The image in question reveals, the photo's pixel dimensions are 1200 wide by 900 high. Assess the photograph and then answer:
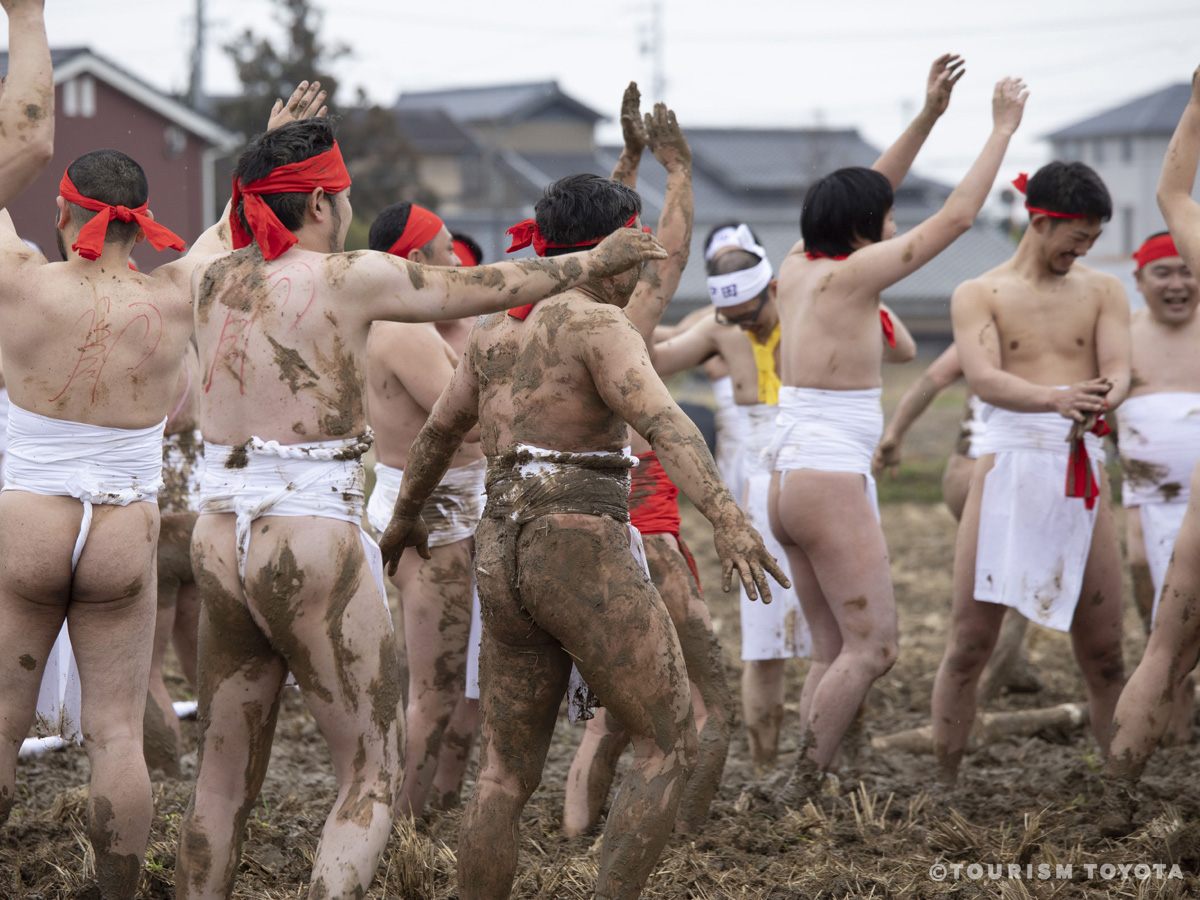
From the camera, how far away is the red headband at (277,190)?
3.23 metres

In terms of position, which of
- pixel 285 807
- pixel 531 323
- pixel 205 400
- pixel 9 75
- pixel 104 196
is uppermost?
pixel 9 75

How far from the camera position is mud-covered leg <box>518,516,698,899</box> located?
3150 mm

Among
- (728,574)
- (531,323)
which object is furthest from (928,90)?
(728,574)

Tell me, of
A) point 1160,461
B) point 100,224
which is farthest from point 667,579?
point 1160,461

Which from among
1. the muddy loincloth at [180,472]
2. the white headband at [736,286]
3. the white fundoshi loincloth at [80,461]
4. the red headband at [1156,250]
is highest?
the red headband at [1156,250]

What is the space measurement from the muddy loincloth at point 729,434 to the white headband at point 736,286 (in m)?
0.62

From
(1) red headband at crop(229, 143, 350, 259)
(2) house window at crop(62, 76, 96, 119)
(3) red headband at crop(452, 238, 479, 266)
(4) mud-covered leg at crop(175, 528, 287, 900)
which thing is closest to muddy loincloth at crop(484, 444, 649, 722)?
(4) mud-covered leg at crop(175, 528, 287, 900)

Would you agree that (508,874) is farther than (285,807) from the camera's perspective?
No

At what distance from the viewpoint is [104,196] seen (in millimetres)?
3541

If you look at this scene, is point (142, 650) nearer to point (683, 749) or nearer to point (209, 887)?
point (209, 887)

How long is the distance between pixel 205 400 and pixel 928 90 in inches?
126

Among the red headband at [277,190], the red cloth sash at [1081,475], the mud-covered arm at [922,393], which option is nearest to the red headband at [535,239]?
the red headband at [277,190]

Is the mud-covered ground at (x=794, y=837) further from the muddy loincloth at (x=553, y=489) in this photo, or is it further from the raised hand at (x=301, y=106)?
the raised hand at (x=301, y=106)

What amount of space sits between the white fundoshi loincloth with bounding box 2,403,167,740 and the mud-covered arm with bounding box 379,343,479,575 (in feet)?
2.43
